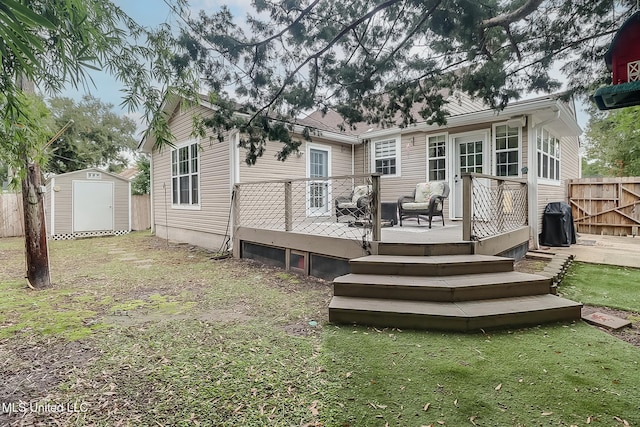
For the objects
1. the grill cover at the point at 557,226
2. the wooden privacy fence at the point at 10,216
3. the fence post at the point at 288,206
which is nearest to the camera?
the fence post at the point at 288,206

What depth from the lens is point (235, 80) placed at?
4.40 m

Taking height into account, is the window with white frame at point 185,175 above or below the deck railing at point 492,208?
above

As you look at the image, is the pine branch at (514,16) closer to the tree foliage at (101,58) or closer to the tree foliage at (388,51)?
the tree foliage at (388,51)

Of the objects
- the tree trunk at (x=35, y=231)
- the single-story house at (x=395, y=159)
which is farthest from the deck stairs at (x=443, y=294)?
the tree trunk at (x=35, y=231)

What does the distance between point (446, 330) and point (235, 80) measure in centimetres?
404

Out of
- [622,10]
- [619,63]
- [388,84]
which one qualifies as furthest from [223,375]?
[622,10]

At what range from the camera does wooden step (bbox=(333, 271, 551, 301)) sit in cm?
333

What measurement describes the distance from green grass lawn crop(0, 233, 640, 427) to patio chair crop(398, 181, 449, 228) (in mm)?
2813

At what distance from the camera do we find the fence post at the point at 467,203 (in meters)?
4.06

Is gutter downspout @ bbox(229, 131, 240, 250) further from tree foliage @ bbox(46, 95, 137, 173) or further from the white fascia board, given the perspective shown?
tree foliage @ bbox(46, 95, 137, 173)

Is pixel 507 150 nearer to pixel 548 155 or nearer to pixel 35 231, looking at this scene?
pixel 548 155

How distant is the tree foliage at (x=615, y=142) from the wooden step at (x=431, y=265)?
10.5 metres

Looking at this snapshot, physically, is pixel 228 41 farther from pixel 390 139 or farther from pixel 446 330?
pixel 390 139

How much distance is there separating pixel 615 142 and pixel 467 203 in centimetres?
1762
